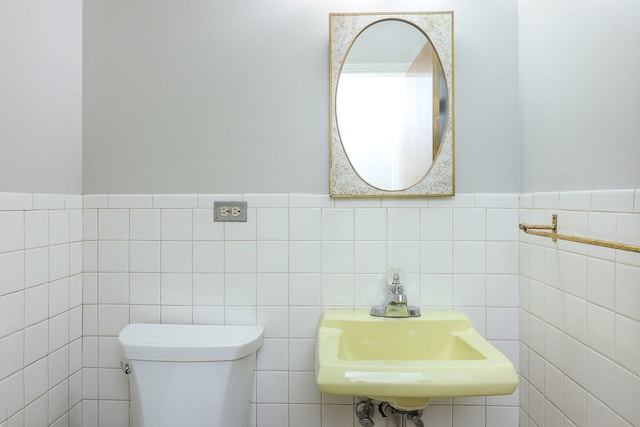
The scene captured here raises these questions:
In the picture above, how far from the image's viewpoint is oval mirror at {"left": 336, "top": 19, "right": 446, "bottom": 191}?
1.57 metres

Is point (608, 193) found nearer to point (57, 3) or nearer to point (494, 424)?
point (494, 424)

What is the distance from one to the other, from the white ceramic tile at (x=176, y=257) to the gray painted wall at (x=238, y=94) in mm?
202

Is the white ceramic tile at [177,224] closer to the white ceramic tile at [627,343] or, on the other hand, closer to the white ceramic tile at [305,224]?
the white ceramic tile at [305,224]

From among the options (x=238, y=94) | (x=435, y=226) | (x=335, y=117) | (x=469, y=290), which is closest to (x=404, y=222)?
(x=435, y=226)

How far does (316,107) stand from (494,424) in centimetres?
132

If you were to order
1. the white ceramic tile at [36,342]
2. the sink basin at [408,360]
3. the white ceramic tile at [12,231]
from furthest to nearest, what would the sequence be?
the white ceramic tile at [36,342], the white ceramic tile at [12,231], the sink basin at [408,360]

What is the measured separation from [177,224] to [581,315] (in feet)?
4.36

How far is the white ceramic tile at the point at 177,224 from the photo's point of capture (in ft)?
5.25

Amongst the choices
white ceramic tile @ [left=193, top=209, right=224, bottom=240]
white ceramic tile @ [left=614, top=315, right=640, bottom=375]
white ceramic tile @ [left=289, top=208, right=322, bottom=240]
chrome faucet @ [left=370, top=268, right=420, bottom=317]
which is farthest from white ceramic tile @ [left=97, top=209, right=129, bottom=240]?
white ceramic tile @ [left=614, top=315, right=640, bottom=375]

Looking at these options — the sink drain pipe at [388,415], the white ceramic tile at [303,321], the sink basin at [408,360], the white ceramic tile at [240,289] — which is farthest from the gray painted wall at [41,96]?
the sink drain pipe at [388,415]

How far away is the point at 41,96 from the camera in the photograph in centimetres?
140

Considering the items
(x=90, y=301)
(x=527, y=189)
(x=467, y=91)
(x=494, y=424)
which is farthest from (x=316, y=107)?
(x=494, y=424)

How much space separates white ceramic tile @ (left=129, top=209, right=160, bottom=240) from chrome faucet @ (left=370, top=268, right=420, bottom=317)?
85 cm

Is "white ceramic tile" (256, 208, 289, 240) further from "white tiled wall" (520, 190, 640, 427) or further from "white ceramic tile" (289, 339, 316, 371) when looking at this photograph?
"white tiled wall" (520, 190, 640, 427)
